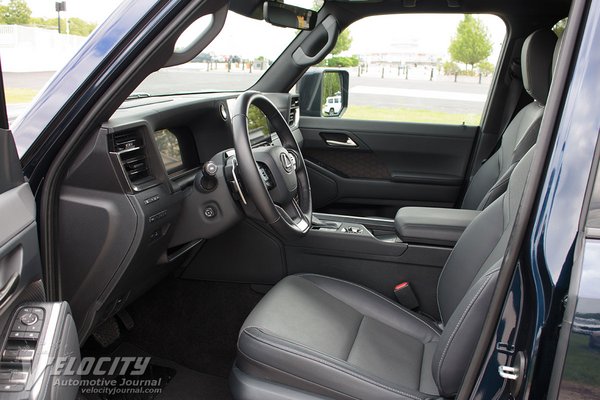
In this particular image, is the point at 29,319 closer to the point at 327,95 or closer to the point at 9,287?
the point at 9,287

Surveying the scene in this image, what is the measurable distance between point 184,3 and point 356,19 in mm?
2008

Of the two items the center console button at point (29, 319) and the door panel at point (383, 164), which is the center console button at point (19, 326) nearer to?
the center console button at point (29, 319)

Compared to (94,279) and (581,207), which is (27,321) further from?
(581,207)

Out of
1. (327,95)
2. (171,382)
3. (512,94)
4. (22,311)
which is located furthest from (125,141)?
(512,94)

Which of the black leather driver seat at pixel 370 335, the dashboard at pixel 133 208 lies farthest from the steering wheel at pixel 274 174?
the black leather driver seat at pixel 370 335

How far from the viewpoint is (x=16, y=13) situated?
1345 mm

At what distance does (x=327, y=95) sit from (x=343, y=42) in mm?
473

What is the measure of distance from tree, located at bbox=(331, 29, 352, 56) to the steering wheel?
131 cm

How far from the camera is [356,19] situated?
3213 mm

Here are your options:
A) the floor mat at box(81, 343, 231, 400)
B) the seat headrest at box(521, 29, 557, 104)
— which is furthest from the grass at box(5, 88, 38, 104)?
the seat headrest at box(521, 29, 557, 104)

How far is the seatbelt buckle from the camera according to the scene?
2.21m

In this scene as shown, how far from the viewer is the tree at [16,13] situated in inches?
51.3

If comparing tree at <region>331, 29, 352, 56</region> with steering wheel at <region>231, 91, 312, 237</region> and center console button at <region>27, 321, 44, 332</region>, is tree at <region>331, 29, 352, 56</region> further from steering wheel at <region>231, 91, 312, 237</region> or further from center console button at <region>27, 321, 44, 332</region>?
center console button at <region>27, 321, 44, 332</region>

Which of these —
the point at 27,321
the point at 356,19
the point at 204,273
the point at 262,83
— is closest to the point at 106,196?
the point at 27,321
